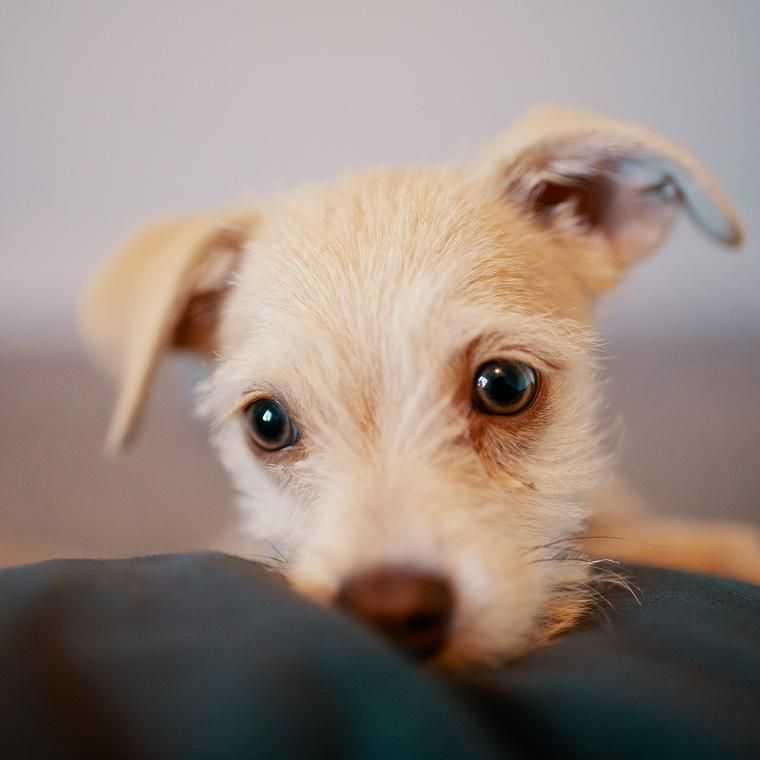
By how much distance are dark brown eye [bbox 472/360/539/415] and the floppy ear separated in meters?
0.58

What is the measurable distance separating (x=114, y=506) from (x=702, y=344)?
3442mm

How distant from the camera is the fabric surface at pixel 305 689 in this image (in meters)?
0.76

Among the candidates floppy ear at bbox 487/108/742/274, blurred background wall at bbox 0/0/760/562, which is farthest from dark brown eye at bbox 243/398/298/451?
blurred background wall at bbox 0/0/760/562

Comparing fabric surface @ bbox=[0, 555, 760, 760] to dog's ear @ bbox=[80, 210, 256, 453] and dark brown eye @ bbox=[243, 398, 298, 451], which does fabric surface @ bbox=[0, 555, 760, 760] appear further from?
dog's ear @ bbox=[80, 210, 256, 453]

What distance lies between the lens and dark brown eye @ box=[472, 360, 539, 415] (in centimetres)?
155

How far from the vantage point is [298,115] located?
3.90m

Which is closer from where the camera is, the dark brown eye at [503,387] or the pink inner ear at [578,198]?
the dark brown eye at [503,387]

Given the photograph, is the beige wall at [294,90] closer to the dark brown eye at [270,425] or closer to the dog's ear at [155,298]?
the dog's ear at [155,298]

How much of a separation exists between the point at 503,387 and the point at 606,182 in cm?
79

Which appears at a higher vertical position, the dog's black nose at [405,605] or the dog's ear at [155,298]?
the dog's ear at [155,298]

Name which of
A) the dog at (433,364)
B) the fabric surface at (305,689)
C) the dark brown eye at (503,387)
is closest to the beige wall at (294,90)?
the dog at (433,364)

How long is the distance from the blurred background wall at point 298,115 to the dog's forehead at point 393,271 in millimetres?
1585

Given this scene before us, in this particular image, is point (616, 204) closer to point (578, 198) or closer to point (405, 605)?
point (578, 198)

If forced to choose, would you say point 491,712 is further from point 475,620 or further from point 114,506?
point 114,506
